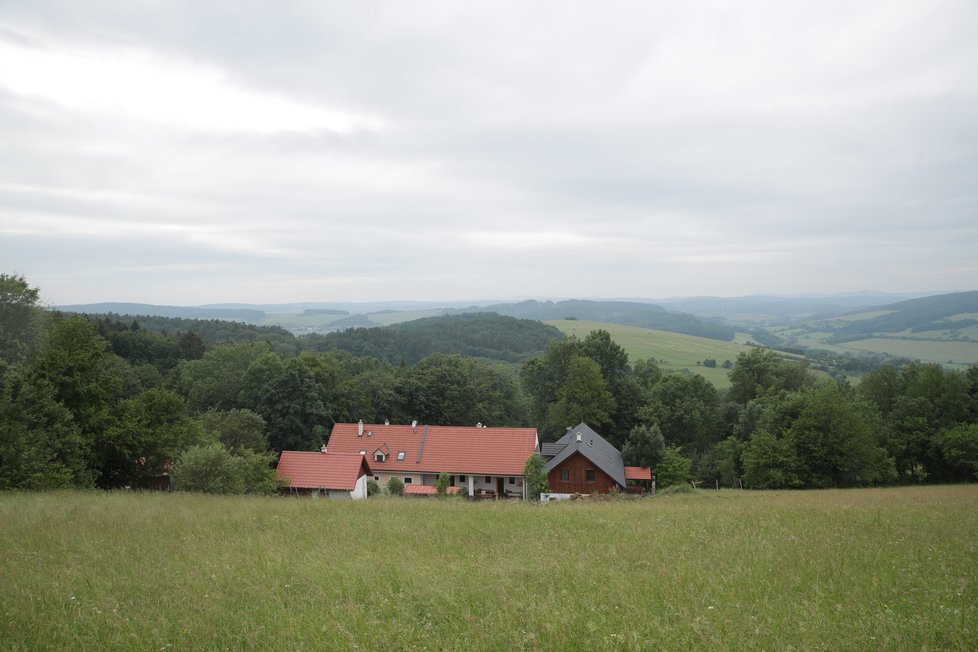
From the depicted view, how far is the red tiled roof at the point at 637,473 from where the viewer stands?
40.6m

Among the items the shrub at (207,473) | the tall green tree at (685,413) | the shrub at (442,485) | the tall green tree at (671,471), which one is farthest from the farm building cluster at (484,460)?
the shrub at (207,473)

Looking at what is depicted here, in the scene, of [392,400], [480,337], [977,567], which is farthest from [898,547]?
[480,337]

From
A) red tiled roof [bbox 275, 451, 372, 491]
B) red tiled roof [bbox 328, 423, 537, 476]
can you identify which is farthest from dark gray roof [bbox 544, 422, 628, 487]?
red tiled roof [bbox 275, 451, 372, 491]

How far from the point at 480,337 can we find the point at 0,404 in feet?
447

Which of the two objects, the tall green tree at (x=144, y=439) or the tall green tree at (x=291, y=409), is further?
the tall green tree at (x=291, y=409)

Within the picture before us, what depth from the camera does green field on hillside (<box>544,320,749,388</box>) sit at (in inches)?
4702

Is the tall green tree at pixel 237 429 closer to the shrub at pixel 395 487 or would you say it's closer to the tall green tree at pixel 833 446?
the shrub at pixel 395 487

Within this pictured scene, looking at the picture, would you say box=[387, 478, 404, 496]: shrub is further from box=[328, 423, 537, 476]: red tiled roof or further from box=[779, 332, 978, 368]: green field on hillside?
box=[779, 332, 978, 368]: green field on hillside

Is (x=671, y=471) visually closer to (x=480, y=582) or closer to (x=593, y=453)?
(x=593, y=453)

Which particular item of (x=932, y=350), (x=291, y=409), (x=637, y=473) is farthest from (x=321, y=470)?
(x=932, y=350)

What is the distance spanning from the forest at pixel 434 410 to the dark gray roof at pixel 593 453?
1611mm

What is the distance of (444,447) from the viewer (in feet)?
138

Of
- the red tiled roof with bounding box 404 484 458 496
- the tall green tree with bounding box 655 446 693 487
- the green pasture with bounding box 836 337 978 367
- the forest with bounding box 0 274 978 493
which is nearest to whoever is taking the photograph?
the forest with bounding box 0 274 978 493

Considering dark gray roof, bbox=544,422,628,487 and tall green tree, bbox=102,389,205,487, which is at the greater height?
tall green tree, bbox=102,389,205,487
